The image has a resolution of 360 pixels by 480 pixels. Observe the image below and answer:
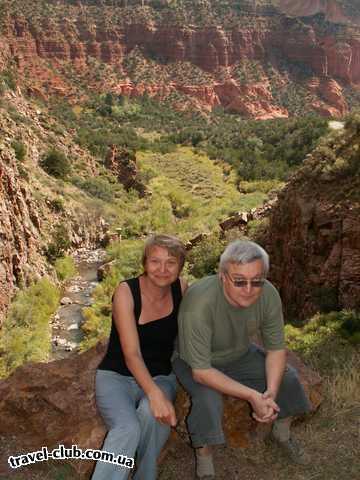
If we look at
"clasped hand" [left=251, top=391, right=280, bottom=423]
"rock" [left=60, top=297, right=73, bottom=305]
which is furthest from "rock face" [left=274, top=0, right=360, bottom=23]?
"clasped hand" [left=251, top=391, right=280, bottom=423]

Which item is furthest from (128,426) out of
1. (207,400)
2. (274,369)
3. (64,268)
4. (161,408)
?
(64,268)

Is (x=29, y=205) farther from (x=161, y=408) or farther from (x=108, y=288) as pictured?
(x=161, y=408)

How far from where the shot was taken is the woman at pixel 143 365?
3.20 meters

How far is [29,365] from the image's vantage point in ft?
15.3

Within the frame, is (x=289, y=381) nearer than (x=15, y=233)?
Yes

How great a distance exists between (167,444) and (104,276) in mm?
19546

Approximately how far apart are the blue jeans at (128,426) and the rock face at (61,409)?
18.3 inches

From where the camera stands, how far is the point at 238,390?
342 centimetres

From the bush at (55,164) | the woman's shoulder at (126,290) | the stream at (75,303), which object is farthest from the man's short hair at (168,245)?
the bush at (55,164)

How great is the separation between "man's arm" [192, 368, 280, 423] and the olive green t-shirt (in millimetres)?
64

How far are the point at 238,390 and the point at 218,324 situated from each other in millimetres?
459

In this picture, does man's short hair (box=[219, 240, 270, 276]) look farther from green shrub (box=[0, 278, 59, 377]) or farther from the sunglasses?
green shrub (box=[0, 278, 59, 377])

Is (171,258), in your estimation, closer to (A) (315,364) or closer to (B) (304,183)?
(A) (315,364)

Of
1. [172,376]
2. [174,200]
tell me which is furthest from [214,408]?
[174,200]
